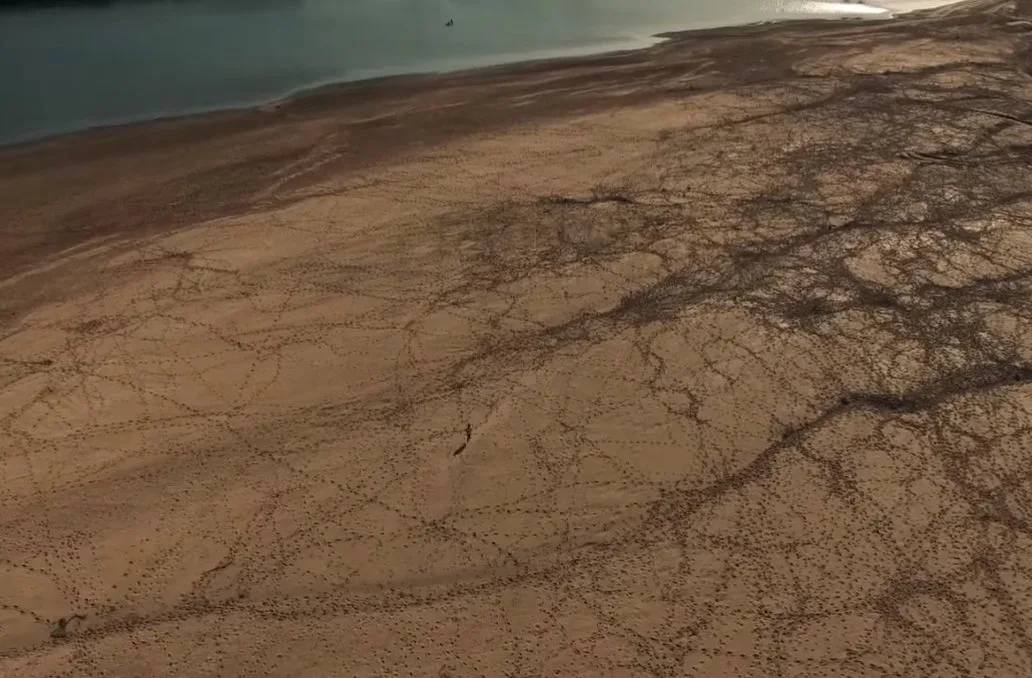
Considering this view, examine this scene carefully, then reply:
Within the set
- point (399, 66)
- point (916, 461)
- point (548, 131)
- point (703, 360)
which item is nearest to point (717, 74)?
point (548, 131)

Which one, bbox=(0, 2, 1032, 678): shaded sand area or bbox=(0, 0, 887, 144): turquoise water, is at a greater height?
bbox=(0, 0, 887, 144): turquoise water

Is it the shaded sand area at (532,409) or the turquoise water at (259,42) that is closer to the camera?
the shaded sand area at (532,409)

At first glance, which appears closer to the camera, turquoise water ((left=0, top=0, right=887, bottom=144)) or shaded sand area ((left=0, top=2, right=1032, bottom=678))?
shaded sand area ((left=0, top=2, right=1032, bottom=678))

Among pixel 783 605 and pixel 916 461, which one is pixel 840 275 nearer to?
pixel 916 461

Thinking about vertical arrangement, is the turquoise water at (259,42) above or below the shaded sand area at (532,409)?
above

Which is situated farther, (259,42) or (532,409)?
(259,42)
